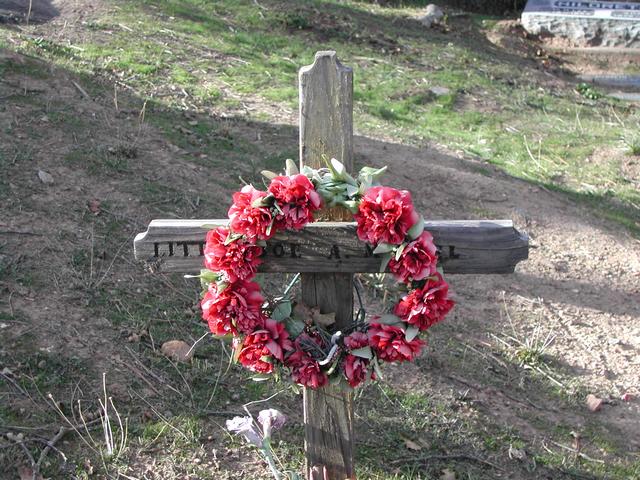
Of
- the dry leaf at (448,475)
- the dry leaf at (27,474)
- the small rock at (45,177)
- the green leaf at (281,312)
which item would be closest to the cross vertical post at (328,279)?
the green leaf at (281,312)

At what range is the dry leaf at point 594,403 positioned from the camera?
193 inches

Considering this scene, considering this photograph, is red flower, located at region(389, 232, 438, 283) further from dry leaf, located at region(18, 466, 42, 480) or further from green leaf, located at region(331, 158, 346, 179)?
dry leaf, located at region(18, 466, 42, 480)

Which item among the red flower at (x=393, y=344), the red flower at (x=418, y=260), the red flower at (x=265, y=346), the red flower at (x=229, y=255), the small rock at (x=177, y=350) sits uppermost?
the red flower at (x=418, y=260)

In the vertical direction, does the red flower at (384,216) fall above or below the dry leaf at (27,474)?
above

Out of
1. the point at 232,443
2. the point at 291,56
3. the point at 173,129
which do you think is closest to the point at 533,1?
Result: the point at 291,56

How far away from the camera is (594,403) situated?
4906 mm

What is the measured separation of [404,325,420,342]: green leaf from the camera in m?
2.98

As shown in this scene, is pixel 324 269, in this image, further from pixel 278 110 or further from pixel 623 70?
pixel 623 70

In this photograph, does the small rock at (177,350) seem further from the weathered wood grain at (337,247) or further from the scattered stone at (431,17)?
the scattered stone at (431,17)

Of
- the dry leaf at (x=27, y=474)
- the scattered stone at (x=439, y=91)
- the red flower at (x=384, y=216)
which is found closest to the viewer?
the red flower at (x=384, y=216)

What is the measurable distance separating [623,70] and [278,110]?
21.7 ft

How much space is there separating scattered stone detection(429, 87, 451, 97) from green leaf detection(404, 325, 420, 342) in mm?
6502

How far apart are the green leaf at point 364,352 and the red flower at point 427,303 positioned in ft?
0.59

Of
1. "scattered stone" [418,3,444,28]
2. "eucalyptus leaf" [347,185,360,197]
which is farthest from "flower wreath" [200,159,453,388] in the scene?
"scattered stone" [418,3,444,28]
